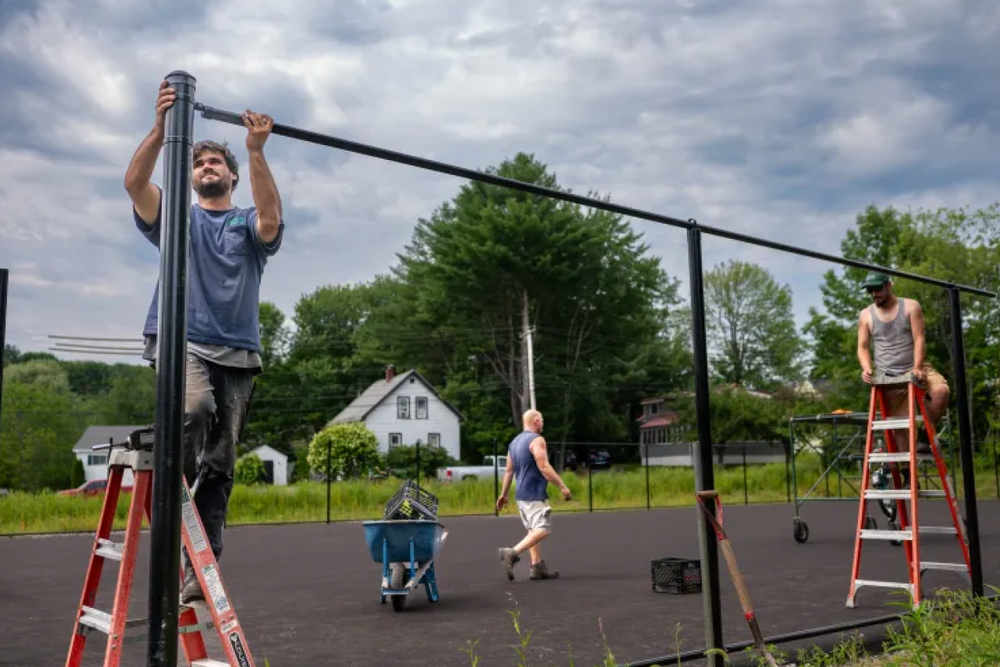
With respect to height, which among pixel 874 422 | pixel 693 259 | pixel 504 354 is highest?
pixel 504 354

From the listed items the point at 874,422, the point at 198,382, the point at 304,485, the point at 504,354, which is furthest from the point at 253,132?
the point at 504,354

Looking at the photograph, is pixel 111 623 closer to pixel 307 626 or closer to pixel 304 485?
pixel 307 626

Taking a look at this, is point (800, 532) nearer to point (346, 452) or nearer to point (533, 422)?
point (533, 422)

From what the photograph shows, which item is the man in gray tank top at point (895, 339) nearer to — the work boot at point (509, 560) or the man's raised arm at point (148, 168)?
the work boot at point (509, 560)

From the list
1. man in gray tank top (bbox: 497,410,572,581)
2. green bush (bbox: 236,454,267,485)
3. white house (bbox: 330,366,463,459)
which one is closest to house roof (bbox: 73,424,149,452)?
white house (bbox: 330,366,463,459)

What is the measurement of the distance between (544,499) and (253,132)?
679 centimetres

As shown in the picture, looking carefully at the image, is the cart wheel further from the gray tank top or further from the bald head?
the gray tank top

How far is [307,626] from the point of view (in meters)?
6.03

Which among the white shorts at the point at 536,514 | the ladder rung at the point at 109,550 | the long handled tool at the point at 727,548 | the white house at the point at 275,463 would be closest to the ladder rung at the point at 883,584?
the long handled tool at the point at 727,548

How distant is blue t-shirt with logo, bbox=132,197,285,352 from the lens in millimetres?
3430

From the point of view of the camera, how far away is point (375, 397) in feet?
185

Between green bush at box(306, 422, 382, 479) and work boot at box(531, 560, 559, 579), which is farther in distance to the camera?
green bush at box(306, 422, 382, 479)

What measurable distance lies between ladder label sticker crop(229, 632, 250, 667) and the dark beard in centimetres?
160

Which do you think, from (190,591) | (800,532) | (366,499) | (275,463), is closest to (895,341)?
(190,591)
